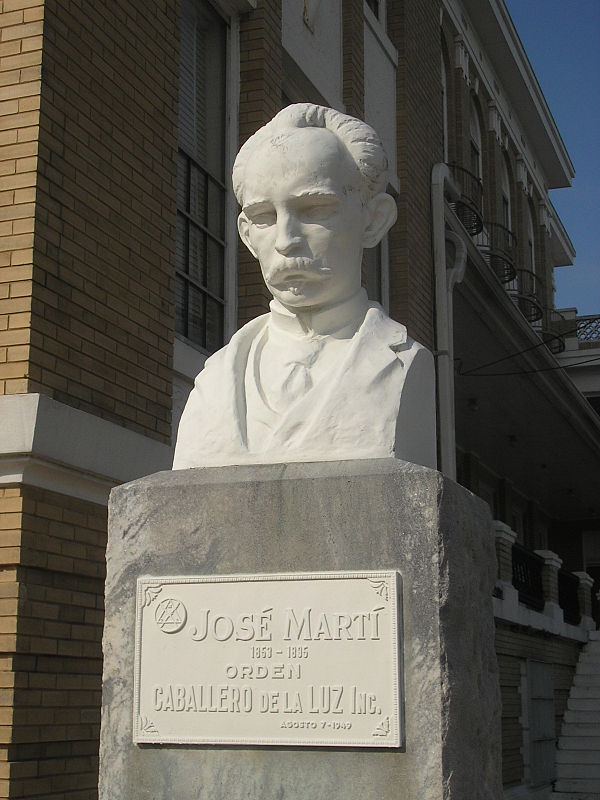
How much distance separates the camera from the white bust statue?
4090mm

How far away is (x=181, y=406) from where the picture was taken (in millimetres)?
8227

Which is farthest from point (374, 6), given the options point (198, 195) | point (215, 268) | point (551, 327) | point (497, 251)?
point (551, 327)

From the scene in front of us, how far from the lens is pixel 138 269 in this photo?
7.38 m

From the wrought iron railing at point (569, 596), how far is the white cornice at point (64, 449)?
1554 centimetres

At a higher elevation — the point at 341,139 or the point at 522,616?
the point at 341,139

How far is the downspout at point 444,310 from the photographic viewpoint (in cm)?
1323

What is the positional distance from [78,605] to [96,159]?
2579 mm

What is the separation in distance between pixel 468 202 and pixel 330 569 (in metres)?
13.2

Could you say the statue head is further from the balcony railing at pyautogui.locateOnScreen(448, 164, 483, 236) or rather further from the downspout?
the balcony railing at pyautogui.locateOnScreen(448, 164, 483, 236)

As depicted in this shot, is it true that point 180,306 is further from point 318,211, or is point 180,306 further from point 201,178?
point 318,211

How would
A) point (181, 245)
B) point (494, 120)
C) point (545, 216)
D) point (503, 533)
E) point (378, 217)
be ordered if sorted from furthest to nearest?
1. point (545, 216)
2. point (494, 120)
3. point (503, 533)
4. point (181, 245)
5. point (378, 217)

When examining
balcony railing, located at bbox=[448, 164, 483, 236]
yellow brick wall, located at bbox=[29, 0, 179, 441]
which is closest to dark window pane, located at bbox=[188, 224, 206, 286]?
yellow brick wall, located at bbox=[29, 0, 179, 441]

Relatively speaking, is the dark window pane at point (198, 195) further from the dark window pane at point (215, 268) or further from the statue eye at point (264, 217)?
the statue eye at point (264, 217)


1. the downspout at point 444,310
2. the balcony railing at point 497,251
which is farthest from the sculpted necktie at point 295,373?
the balcony railing at point 497,251
